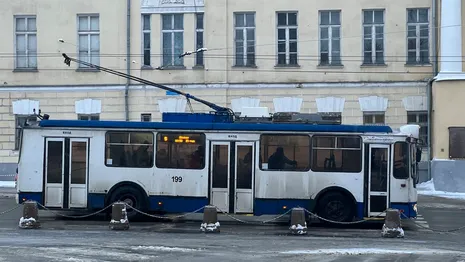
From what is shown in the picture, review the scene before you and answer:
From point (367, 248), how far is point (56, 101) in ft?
79.1

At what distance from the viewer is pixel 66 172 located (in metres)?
20.9

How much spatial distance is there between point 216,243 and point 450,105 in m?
20.0

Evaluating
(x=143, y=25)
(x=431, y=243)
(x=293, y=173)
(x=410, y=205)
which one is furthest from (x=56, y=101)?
(x=431, y=243)

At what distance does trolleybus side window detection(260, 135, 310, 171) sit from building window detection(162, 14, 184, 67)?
16022 millimetres

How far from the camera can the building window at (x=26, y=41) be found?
36500mm

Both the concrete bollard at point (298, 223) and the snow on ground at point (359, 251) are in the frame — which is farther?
the concrete bollard at point (298, 223)

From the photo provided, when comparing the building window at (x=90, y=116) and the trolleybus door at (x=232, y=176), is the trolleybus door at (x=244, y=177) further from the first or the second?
the building window at (x=90, y=116)

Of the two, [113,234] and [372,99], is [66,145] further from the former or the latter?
[372,99]

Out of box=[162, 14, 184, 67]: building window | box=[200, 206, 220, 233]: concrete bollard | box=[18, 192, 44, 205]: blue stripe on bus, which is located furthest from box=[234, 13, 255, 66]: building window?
box=[200, 206, 220, 233]: concrete bollard

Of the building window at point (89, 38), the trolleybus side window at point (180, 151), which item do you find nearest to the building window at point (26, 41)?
the building window at point (89, 38)

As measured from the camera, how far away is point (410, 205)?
20.1 meters

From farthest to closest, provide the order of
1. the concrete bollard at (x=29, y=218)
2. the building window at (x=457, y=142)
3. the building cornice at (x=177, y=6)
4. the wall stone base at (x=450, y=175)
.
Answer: the building cornice at (x=177, y=6), the building window at (x=457, y=142), the wall stone base at (x=450, y=175), the concrete bollard at (x=29, y=218)

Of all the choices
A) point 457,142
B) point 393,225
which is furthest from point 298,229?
point 457,142

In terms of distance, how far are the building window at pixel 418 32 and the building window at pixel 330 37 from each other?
130 inches
